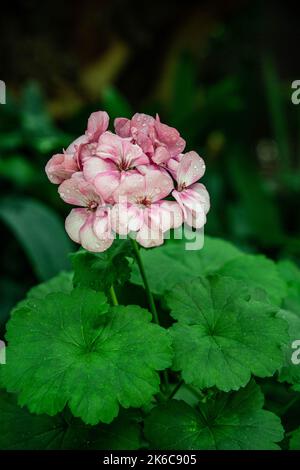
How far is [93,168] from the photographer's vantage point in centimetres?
62

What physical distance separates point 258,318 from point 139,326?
0.48 feet

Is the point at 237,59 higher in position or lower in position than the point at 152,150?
higher

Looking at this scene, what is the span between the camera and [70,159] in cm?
65

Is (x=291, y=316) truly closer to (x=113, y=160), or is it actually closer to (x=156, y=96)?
(x=113, y=160)

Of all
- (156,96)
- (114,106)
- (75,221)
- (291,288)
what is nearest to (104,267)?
(75,221)

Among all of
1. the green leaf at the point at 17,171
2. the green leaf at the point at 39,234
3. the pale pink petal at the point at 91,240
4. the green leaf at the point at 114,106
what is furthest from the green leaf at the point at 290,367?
the green leaf at the point at 114,106

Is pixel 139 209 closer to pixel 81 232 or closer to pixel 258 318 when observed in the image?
pixel 81 232

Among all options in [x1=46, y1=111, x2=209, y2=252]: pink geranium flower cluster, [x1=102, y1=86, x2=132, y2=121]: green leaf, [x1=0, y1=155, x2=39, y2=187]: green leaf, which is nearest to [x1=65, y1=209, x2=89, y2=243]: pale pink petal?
[x1=46, y1=111, x2=209, y2=252]: pink geranium flower cluster

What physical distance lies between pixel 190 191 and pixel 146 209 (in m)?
0.07

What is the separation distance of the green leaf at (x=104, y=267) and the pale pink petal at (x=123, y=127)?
131mm

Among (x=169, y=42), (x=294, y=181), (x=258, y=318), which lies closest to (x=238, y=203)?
(x=294, y=181)

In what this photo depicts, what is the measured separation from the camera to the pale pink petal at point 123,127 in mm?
671

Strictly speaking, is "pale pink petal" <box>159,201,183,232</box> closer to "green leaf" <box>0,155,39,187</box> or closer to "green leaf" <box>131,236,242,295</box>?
"green leaf" <box>131,236,242,295</box>

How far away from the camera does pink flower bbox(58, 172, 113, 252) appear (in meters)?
0.62
